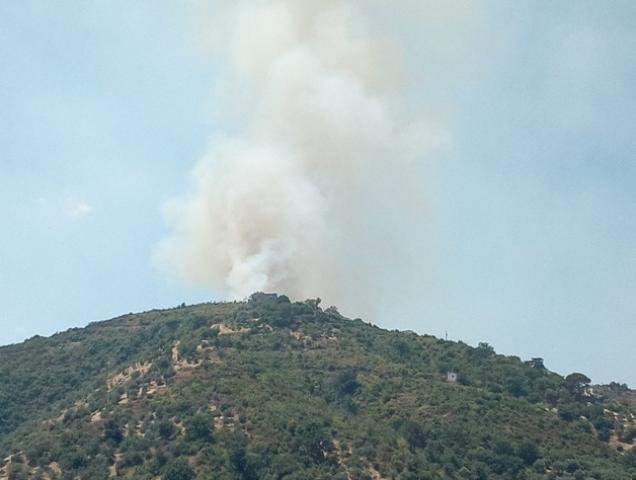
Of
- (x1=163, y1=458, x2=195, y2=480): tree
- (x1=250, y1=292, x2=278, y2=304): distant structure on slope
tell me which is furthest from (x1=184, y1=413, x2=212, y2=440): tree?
(x1=250, y1=292, x2=278, y2=304): distant structure on slope

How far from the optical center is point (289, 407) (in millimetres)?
63969

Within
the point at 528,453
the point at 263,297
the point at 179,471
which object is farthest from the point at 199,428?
the point at 263,297

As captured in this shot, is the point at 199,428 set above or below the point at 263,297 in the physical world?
below

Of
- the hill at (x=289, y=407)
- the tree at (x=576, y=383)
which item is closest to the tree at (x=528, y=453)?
the hill at (x=289, y=407)

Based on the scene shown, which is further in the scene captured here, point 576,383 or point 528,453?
point 576,383

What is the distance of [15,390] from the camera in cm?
7919

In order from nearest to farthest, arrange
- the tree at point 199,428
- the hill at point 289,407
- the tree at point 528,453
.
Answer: the hill at point 289,407 → the tree at point 199,428 → the tree at point 528,453

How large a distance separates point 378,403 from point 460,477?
1326cm

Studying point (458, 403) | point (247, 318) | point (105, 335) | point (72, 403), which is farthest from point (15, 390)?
point (458, 403)

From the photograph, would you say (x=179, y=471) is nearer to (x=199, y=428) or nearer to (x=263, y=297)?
(x=199, y=428)

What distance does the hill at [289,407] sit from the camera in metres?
57.0

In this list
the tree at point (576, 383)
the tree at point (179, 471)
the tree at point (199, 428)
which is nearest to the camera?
the tree at point (179, 471)

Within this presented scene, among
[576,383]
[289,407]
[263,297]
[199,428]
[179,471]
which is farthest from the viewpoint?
[263,297]

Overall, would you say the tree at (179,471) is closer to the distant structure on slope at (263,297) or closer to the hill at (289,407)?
the hill at (289,407)
